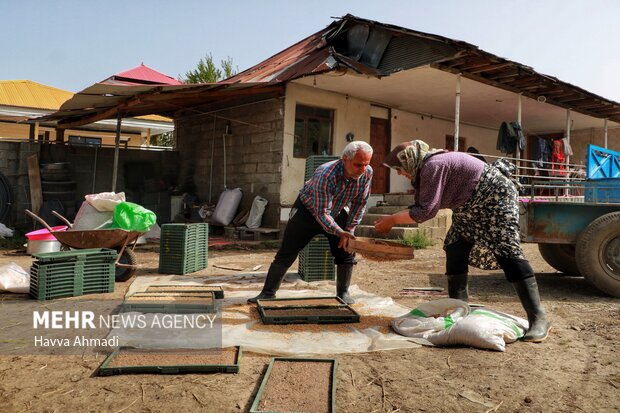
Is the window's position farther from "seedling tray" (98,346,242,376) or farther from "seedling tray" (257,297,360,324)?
"seedling tray" (98,346,242,376)

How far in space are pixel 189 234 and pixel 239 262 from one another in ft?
4.58

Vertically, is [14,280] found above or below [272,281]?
below

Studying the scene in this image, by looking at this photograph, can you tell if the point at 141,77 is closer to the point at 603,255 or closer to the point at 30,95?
the point at 603,255

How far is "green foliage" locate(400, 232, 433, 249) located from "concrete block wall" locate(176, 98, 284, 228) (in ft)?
9.59

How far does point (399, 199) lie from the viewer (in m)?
11.4

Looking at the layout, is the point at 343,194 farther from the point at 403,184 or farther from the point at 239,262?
the point at 403,184

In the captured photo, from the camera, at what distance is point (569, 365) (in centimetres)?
309

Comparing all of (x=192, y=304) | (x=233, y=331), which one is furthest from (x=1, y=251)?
(x=233, y=331)

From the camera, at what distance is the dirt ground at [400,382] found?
2.45 metres

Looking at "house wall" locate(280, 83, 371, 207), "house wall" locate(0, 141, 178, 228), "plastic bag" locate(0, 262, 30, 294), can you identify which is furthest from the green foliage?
"house wall" locate(0, 141, 178, 228)

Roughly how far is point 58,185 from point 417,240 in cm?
827

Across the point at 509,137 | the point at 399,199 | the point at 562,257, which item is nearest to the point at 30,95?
the point at 399,199

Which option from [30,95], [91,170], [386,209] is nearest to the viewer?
[386,209]

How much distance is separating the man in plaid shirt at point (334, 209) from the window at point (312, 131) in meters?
6.64
